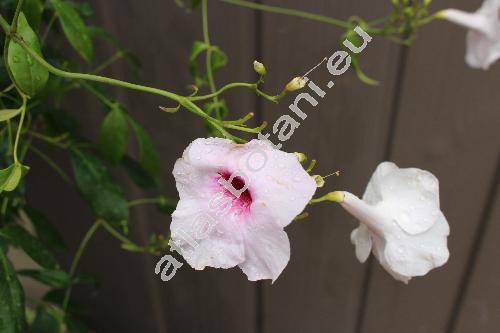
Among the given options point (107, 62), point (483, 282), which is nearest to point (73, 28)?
point (107, 62)

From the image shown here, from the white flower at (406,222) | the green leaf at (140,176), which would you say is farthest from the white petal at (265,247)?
the green leaf at (140,176)

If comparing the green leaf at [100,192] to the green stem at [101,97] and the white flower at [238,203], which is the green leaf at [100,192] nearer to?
the green stem at [101,97]

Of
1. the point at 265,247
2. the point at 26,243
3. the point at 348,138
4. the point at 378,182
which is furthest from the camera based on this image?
the point at 348,138


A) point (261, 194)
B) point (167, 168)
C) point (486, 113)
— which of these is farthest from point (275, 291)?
point (261, 194)

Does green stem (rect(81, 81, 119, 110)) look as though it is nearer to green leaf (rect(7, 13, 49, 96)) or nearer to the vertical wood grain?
green leaf (rect(7, 13, 49, 96))

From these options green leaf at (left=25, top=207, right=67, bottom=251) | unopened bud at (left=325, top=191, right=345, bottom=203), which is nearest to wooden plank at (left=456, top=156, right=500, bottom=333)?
unopened bud at (left=325, top=191, right=345, bottom=203)

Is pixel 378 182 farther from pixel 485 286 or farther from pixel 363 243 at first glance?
pixel 485 286

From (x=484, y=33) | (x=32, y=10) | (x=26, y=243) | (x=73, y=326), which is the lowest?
(x=73, y=326)
